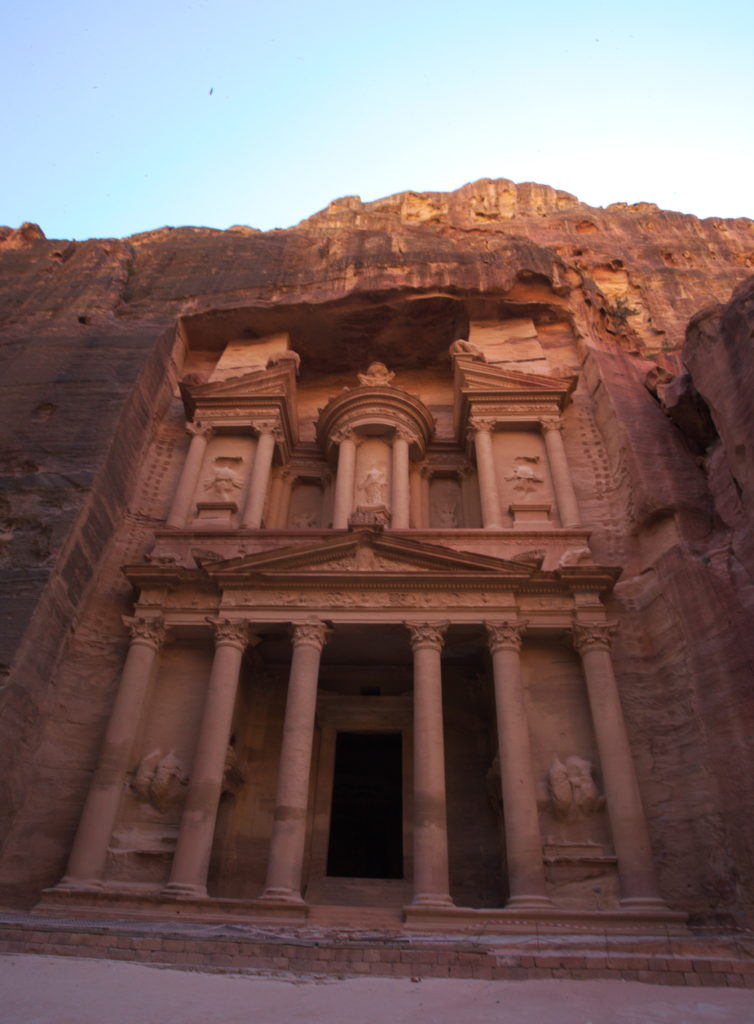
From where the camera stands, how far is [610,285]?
24828 millimetres

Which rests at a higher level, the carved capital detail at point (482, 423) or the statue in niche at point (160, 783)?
the carved capital detail at point (482, 423)

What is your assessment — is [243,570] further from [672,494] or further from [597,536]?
[672,494]

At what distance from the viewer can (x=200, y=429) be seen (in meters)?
18.2

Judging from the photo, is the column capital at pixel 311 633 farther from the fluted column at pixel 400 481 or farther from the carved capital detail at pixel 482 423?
the carved capital detail at pixel 482 423

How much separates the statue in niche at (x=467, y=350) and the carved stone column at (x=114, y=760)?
442 inches

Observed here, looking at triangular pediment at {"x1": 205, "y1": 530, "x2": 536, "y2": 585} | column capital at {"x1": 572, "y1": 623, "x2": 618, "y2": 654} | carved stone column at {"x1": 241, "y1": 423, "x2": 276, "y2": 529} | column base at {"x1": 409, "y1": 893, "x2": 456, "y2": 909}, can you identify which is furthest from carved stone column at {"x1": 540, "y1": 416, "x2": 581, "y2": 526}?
column base at {"x1": 409, "y1": 893, "x2": 456, "y2": 909}

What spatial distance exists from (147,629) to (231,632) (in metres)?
1.72

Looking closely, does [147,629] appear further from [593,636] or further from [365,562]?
[593,636]

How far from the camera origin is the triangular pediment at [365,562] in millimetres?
13430

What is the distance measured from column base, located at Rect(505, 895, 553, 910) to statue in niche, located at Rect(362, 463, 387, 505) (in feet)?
30.6

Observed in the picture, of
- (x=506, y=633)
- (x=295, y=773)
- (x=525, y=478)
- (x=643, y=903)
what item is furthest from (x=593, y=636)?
(x=295, y=773)

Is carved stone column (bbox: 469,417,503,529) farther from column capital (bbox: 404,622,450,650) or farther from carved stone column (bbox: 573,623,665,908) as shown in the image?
carved stone column (bbox: 573,623,665,908)

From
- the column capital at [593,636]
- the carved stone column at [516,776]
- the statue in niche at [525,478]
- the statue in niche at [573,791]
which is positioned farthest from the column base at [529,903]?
the statue in niche at [525,478]

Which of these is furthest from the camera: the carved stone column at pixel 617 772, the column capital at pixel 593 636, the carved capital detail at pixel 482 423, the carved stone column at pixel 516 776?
the carved capital detail at pixel 482 423
